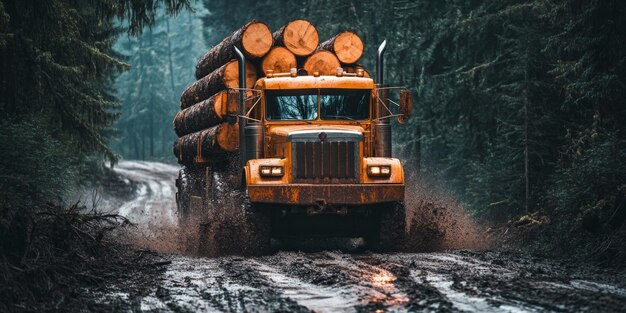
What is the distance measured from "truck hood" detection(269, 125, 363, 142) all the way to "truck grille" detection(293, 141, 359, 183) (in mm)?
109

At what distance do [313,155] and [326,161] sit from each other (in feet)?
0.72

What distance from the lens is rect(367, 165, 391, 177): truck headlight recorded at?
46.7 feet

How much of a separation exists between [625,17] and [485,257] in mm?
5194

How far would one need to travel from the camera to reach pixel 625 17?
50.6 feet

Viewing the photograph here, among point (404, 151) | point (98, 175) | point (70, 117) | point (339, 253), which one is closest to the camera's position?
point (339, 253)

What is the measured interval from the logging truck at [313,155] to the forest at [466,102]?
262 cm

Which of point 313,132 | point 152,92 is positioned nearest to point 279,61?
point 313,132

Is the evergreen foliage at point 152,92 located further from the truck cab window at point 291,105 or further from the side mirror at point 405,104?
the side mirror at point 405,104

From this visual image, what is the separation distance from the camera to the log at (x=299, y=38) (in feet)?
55.1

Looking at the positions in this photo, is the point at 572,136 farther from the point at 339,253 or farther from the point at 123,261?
the point at 123,261

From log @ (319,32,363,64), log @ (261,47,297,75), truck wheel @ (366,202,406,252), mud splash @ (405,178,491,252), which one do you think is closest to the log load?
log @ (261,47,297,75)

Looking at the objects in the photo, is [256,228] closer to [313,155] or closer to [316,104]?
[313,155]

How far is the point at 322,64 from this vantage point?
54.9 feet

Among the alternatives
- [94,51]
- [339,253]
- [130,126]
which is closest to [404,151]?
[94,51]
